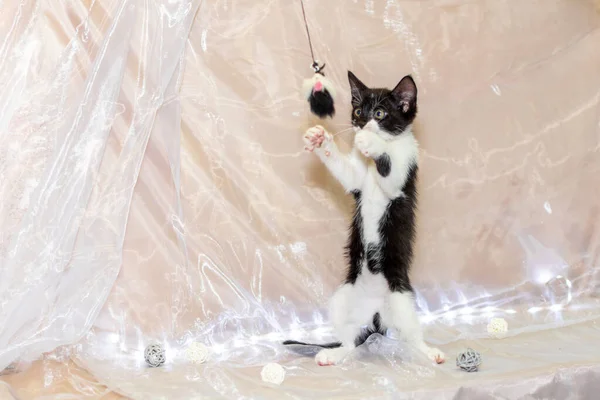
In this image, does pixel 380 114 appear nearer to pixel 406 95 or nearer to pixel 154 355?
pixel 406 95

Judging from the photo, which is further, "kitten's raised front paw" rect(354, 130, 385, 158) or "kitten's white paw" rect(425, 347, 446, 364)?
"kitten's white paw" rect(425, 347, 446, 364)

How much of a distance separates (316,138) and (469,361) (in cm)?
59

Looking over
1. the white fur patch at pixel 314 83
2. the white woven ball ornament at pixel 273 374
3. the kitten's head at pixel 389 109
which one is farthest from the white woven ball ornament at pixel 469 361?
the white fur patch at pixel 314 83

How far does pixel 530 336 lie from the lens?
6.03 ft

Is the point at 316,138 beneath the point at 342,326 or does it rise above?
above

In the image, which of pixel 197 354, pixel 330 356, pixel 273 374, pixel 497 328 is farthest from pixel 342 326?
pixel 497 328

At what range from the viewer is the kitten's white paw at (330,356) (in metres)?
1.62

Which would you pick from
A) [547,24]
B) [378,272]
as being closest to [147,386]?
[378,272]

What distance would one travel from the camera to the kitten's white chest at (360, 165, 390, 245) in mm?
1628

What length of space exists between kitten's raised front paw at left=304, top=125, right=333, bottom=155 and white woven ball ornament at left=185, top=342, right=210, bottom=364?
551 mm

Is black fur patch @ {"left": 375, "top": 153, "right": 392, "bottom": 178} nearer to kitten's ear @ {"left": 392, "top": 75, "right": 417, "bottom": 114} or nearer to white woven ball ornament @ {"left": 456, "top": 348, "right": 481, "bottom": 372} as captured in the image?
kitten's ear @ {"left": 392, "top": 75, "right": 417, "bottom": 114}

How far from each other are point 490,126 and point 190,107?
0.85m

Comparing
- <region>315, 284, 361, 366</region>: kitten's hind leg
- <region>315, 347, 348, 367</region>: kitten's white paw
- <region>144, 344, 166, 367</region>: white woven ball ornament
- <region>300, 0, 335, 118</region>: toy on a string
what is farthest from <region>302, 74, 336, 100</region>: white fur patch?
<region>144, 344, 166, 367</region>: white woven ball ornament

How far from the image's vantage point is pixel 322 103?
1582 mm
